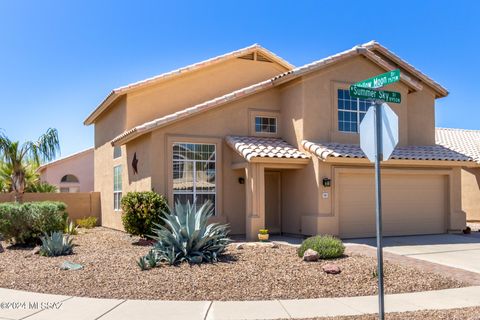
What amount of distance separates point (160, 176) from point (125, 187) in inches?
140

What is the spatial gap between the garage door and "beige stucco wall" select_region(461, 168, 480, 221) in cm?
828

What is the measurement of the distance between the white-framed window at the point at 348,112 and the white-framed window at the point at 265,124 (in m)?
2.49

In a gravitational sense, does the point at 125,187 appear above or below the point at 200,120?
below

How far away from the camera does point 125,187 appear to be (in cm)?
1939

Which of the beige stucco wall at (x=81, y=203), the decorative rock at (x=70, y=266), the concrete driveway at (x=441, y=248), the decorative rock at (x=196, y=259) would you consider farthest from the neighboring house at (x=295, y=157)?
the decorative rock at (x=70, y=266)

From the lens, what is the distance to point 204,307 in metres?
7.55

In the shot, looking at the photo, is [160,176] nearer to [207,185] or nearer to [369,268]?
[207,185]

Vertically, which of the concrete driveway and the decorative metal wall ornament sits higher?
the decorative metal wall ornament

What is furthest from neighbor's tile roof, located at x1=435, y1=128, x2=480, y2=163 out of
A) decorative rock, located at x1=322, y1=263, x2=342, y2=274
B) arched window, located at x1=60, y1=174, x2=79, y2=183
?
arched window, located at x1=60, y1=174, x2=79, y2=183

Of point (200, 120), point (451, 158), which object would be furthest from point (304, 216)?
point (451, 158)

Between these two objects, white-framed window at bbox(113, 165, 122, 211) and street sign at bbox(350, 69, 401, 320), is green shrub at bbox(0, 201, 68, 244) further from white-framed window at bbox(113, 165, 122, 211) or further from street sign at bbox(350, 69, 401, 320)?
street sign at bbox(350, 69, 401, 320)

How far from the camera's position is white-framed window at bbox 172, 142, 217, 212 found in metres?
16.7

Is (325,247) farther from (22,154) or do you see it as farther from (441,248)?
(22,154)

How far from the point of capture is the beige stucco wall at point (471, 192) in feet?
82.5
